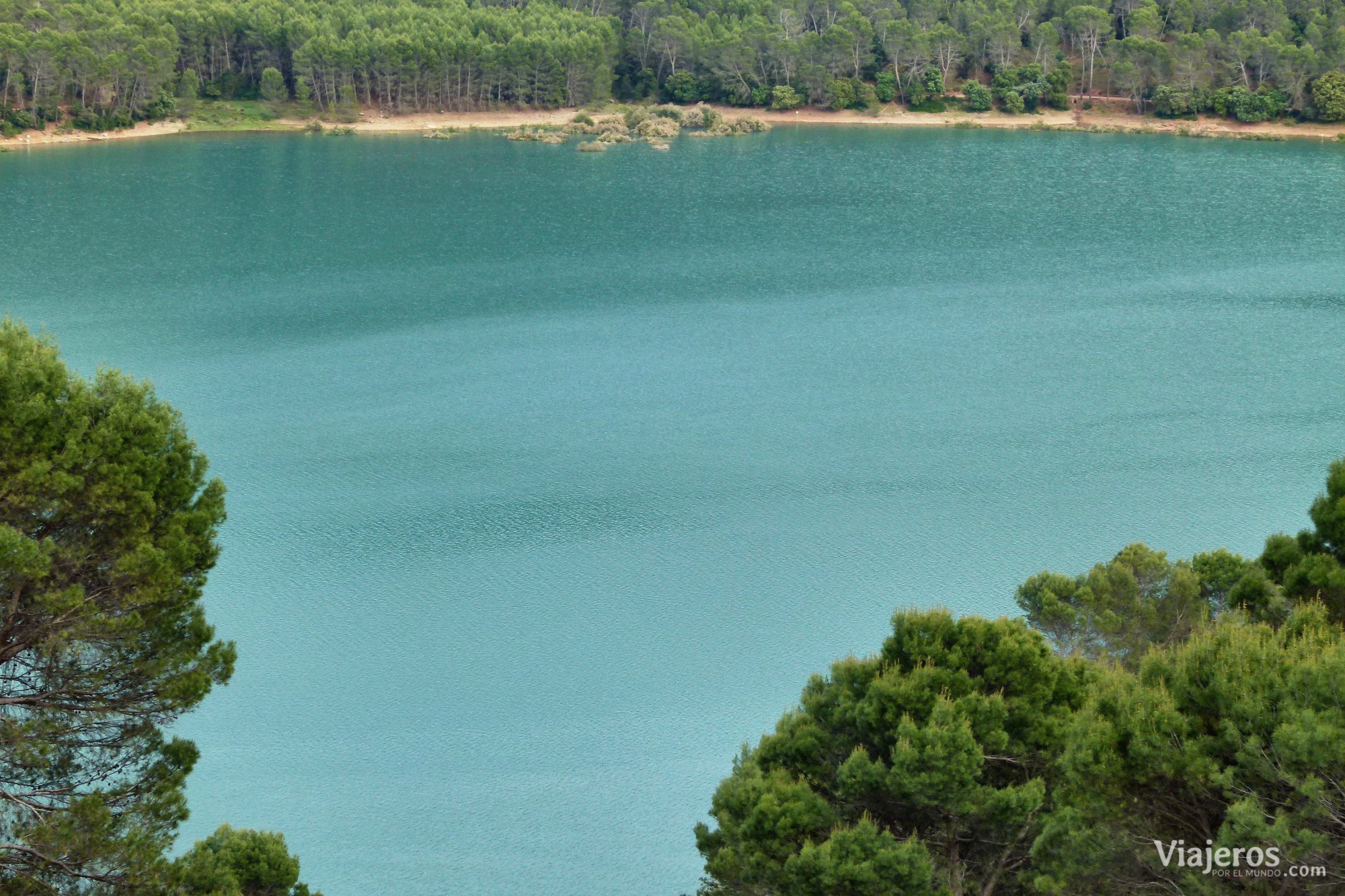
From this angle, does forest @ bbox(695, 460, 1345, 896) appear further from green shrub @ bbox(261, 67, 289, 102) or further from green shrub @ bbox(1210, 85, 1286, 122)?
green shrub @ bbox(261, 67, 289, 102)

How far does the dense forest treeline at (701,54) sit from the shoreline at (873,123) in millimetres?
722

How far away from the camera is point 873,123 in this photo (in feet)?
263

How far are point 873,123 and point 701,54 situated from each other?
35.4 feet

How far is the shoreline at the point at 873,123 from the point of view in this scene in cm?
7256

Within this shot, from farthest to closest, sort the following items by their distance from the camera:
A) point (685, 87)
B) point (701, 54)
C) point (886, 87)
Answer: point (701, 54) → point (685, 87) → point (886, 87)

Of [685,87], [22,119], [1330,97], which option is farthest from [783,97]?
[22,119]

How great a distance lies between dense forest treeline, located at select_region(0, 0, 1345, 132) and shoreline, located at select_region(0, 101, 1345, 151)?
28.4 inches

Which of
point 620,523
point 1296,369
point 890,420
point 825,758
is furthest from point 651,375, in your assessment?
point 825,758

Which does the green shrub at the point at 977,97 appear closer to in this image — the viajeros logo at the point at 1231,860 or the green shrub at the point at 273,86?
the green shrub at the point at 273,86

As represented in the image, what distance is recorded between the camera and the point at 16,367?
35.9 feet

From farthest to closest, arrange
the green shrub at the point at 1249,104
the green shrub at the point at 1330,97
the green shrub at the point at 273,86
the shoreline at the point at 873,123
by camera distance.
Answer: the green shrub at the point at 273,86 < the green shrub at the point at 1249,104 < the shoreline at the point at 873,123 < the green shrub at the point at 1330,97

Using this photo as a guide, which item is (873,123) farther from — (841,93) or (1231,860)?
(1231,860)

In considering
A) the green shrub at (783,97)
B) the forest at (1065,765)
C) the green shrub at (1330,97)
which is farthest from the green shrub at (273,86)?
the forest at (1065,765)

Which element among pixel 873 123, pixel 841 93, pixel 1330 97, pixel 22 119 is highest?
pixel 841 93
